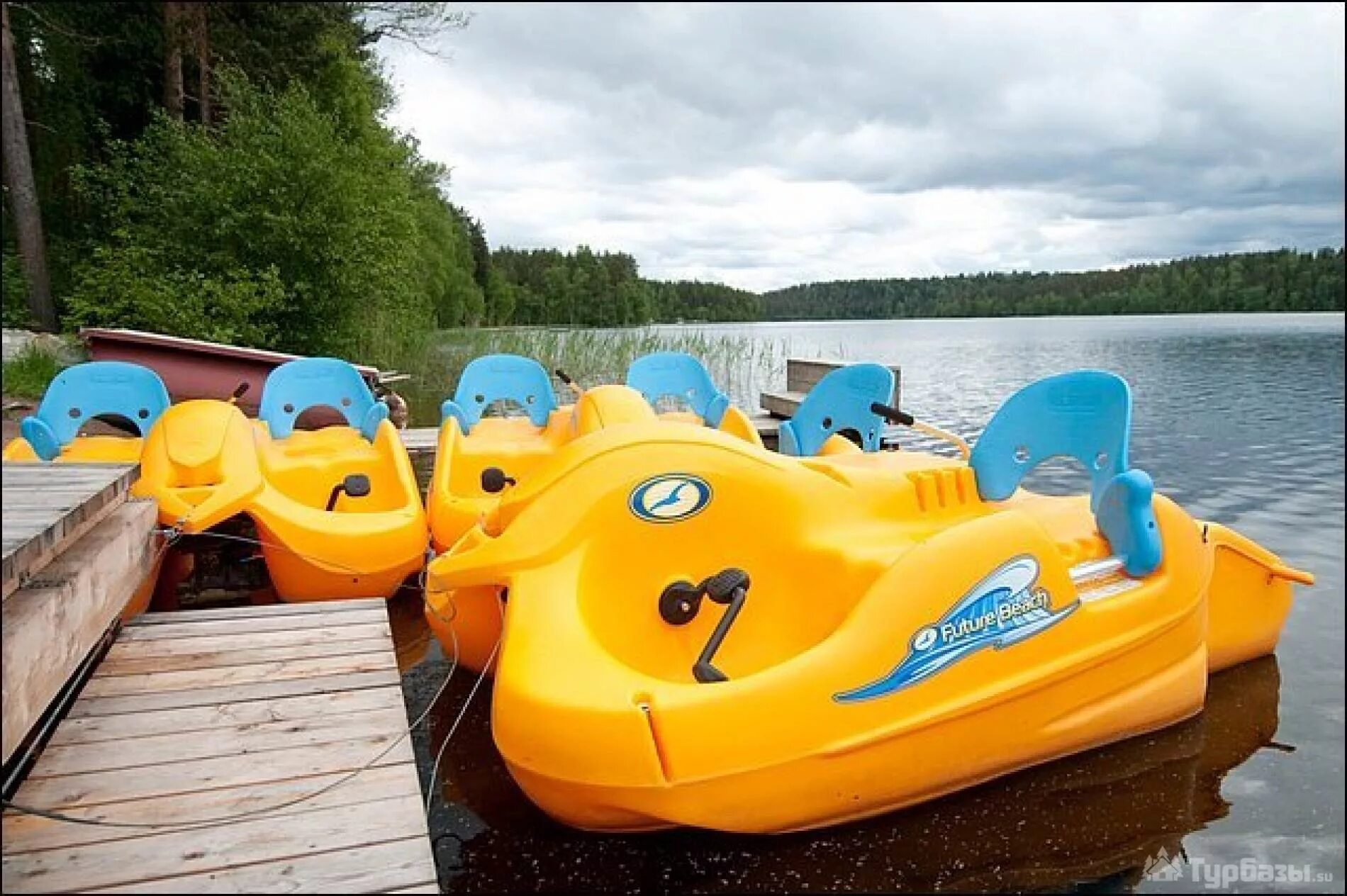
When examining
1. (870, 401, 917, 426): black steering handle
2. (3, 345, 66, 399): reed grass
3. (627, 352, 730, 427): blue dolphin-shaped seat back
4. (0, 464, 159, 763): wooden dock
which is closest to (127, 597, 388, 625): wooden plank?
(0, 464, 159, 763): wooden dock

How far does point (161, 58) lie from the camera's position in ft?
44.7

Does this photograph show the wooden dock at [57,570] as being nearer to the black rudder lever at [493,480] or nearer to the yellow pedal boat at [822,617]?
the yellow pedal boat at [822,617]

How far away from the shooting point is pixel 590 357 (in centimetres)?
1370

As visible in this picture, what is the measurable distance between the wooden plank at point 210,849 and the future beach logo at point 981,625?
1143 millimetres

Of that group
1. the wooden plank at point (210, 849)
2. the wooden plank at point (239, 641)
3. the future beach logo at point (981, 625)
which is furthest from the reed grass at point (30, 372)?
the future beach logo at point (981, 625)

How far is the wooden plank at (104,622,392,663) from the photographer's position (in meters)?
2.86

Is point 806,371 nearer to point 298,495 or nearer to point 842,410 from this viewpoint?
point 842,410

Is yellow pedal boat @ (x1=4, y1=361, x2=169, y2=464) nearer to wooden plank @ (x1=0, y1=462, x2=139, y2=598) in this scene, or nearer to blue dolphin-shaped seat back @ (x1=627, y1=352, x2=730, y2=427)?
wooden plank @ (x1=0, y1=462, x2=139, y2=598)

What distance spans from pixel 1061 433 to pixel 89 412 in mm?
4424

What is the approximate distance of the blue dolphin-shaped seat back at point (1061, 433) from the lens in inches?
131

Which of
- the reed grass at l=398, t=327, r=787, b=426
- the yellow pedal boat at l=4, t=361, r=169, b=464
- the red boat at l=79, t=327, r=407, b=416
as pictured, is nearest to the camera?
the yellow pedal boat at l=4, t=361, r=169, b=464

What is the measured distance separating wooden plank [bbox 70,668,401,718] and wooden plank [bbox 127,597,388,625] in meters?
0.52

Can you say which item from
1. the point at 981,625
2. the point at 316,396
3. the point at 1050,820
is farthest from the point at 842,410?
the point at 316,396

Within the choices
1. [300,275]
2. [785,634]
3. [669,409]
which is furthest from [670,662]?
[300,275]
